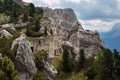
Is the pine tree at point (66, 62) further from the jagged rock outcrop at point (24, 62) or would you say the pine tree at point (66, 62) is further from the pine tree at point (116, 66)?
the jagged rock outcrop at point (24, 62)

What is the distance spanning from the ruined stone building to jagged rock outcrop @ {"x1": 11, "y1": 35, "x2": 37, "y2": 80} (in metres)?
23.5

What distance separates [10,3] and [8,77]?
342ft

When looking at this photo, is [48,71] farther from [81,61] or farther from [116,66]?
[81,61]

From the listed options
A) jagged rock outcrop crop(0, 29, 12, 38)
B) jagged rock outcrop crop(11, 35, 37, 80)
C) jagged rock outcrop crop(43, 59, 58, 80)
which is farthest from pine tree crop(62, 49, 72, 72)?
jagged rock outcrop crop(11, 35, 37, 80)

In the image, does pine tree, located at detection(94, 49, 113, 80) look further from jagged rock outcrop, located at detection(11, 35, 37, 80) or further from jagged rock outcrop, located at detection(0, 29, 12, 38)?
jagged rock outcrop, located at detection(0, 29, 12, 38)

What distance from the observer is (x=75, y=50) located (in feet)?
368

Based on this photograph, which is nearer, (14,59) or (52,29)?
(14,59)

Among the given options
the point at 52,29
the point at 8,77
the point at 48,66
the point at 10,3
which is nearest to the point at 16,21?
the point at 52,29

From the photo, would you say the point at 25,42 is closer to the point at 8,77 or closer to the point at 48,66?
the point at 48,66

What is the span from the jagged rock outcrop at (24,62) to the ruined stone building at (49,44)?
77.1ft

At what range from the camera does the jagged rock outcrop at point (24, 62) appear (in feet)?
265

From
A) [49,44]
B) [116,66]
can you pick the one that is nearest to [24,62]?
[116,66]

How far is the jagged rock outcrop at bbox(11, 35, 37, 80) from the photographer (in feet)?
265

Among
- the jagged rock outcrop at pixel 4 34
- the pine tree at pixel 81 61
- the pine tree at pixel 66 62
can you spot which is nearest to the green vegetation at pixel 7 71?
the jagged rock outcrop at pixel 4 34
